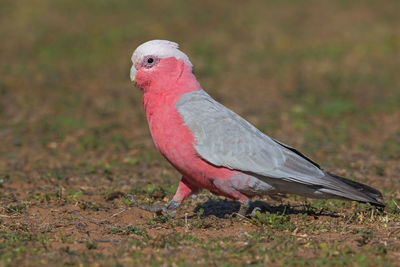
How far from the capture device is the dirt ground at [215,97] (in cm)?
469

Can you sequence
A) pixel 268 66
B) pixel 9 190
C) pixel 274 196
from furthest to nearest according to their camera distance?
pixel 268 66, pixel 9 190, pixel 274 196

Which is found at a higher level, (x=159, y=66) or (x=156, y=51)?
(x=156, y=51)

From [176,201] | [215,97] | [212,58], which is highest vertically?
[212,58]

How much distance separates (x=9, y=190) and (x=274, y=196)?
321 cm

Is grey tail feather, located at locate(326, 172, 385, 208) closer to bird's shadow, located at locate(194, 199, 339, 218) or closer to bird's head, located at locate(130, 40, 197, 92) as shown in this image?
bird's shadow, located at locate(194, 199, 339, 218)

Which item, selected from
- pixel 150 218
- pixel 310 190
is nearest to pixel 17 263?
pixel 150 218

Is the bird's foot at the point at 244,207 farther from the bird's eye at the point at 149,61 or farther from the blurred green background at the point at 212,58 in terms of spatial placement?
the blurred green background at the point at 212,58

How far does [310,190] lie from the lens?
5426 mm

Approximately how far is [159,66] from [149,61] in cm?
11

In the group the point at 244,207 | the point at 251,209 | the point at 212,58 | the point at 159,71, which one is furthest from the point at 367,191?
the point at 212,58

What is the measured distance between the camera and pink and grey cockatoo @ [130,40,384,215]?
5.28m

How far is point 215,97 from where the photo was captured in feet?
39.2

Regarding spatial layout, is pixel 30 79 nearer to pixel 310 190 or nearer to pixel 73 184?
pixel 73 184

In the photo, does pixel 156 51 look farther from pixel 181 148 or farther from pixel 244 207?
pixel 244 207
